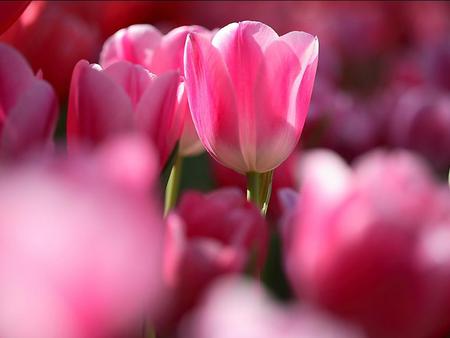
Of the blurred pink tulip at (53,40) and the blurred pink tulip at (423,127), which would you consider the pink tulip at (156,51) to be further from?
the blurred pink tulip at (423,127)

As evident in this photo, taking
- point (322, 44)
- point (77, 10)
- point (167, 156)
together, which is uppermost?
point (167, 156)

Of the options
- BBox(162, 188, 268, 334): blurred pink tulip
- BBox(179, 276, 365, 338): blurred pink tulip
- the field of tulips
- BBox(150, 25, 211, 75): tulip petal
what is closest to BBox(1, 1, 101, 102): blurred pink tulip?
the field of tulips

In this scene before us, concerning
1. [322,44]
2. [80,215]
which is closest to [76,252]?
[80,215]

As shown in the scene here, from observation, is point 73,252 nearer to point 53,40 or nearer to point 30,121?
point 30,121

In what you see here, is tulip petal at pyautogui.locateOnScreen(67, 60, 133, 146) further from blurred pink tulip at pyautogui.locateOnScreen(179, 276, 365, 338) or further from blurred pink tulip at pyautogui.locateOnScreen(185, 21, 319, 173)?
blurred pink tulip at pyautogui.locateOnScreen(179, 276, 365, 338)

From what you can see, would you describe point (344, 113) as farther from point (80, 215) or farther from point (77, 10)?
point (80, 215)

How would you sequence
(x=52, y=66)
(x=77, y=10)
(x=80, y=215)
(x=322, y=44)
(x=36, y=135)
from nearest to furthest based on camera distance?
(x=80, y=215)
(x=36, y=135)
(x=52, y=66)
(x=77, y=10)
(x=322, y=44)

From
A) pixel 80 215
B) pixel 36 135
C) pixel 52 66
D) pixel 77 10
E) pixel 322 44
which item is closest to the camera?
pixel 80 215

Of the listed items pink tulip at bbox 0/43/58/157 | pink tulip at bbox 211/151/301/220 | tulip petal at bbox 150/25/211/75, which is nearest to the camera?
pink tulip at bbox 0/43/58/157
